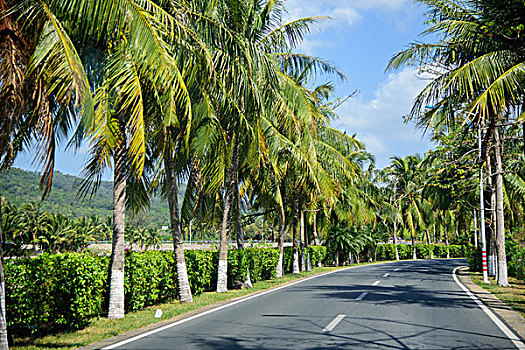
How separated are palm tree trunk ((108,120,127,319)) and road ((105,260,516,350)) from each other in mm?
1800

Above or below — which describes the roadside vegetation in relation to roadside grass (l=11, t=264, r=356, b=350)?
above

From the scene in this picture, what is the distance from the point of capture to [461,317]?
1056 cm

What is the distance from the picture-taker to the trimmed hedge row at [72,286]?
8.09 meters

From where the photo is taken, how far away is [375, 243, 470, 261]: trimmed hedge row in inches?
1942

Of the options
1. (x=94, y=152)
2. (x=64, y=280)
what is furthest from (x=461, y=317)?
(x=94, y=152)

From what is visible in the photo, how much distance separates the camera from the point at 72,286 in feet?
29.9

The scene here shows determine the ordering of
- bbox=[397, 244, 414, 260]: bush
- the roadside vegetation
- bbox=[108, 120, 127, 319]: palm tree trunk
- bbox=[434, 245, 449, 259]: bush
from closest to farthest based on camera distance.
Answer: the roadside vegetation
bbox=[108, 120, 127, 319]: palm tree trunk
bbox=[397, 244, 414, 260]: bush
bbox=[434, 245, 449, 259]: bush

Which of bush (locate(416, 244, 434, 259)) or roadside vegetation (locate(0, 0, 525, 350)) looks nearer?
roadside vegetation (locate(0, 0, 525, 350))

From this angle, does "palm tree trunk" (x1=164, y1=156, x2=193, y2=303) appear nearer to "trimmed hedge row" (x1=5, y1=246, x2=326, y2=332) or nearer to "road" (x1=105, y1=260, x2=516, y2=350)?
"trimmed hedge row" (x1=5, y1=246, x2=326, y2=332)

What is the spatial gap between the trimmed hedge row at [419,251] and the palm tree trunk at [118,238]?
134 ft

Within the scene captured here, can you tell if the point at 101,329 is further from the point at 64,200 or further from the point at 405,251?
the point at 64,200

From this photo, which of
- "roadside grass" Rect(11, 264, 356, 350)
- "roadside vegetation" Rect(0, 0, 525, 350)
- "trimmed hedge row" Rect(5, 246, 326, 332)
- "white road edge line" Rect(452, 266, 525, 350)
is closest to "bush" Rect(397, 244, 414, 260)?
"roadside vegetation" Rect(0, 0, 525, 350)

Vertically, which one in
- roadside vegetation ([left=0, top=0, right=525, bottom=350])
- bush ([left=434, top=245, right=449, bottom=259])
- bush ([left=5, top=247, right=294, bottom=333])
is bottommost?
bush ([left=434, top=245, right=449, bottom=259])

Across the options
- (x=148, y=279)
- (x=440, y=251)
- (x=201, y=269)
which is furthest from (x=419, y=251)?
(x=148, y=279)
